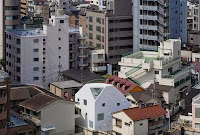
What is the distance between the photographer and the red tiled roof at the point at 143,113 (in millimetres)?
37562

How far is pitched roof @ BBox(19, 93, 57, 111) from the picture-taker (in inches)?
1532

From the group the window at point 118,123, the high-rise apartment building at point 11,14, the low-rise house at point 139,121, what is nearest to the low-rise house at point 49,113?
the window at point 118,123

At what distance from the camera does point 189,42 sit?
68000 millimetres

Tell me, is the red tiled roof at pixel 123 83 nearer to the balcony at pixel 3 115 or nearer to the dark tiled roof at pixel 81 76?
the dark tiled roof at pixel 81 76

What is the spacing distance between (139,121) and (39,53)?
59.8 ft

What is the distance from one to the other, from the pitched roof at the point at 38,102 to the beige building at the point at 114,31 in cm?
1908

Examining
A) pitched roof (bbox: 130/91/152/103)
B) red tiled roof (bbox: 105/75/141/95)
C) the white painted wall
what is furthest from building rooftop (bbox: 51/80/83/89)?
the white painted wall

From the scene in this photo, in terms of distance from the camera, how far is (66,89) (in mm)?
46531

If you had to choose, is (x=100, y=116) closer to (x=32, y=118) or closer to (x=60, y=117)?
(x=60, y=117)

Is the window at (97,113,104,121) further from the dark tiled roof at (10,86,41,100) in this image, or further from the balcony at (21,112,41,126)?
the dark tiled roof at (10,86,41,100)

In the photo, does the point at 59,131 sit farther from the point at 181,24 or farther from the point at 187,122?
the point at 181,24

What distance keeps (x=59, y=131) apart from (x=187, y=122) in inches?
390

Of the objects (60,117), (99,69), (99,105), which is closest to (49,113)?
(60,117)

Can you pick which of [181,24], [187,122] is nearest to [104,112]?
[187,122]
